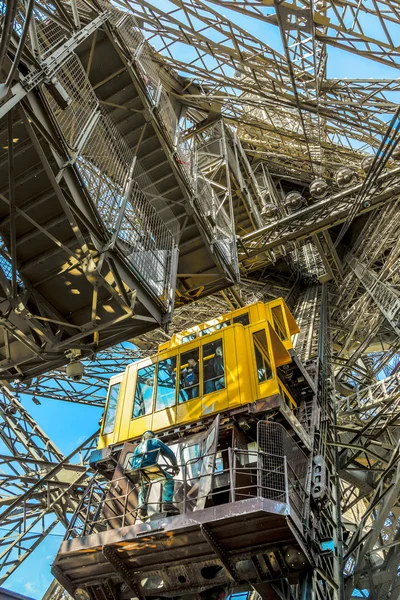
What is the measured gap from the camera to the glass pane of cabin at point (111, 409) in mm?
13510

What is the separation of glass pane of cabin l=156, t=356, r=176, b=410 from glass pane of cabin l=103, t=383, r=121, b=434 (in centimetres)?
137

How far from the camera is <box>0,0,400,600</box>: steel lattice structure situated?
9.94 meters

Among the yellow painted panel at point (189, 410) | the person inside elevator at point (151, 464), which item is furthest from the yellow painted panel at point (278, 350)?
the person inside elevator at point (151, 464)

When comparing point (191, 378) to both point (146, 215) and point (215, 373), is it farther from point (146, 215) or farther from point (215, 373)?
point (146, 215)

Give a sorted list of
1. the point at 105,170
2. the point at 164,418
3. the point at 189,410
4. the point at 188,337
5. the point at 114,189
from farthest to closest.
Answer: the point at 188,337, the point at 164,418, the point at 189,410, the point at 105,170, the point at 114,189

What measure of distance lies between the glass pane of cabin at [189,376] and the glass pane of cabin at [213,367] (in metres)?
0.24

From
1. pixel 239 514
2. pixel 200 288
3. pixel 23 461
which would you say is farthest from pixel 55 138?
pixel 23 461

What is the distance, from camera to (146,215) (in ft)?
42.5

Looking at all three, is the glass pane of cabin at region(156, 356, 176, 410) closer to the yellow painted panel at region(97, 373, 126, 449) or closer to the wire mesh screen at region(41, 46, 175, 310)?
the yellow painted panel at region(97, 373, 126, 449)

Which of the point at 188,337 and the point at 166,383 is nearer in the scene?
the point at 166,383

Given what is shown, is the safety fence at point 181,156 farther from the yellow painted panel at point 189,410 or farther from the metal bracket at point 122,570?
the metal bracket at point 122,570

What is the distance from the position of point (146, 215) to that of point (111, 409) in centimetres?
480

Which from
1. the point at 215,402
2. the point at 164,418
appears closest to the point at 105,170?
the point at 215,402

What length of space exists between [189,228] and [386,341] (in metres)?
16.5
